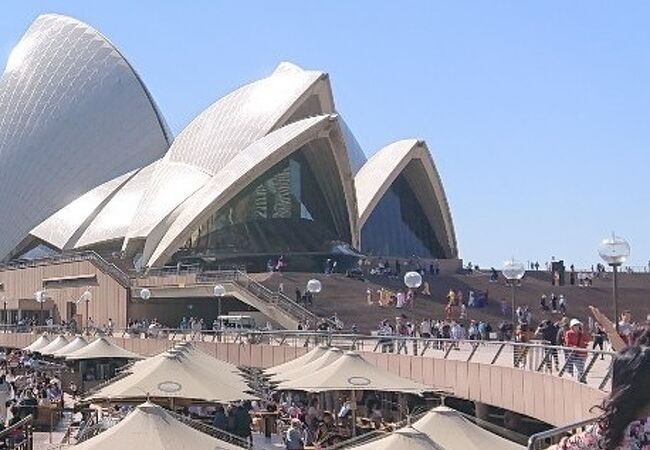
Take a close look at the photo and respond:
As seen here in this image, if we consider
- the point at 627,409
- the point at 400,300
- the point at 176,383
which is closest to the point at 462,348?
the point at 176,383

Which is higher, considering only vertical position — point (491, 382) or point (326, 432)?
point (491, 382)

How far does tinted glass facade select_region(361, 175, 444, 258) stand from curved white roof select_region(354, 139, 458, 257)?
0.87m

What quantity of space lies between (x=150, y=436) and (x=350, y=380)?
6.20m

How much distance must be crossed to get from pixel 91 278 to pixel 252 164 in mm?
8517

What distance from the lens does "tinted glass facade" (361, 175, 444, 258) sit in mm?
51094

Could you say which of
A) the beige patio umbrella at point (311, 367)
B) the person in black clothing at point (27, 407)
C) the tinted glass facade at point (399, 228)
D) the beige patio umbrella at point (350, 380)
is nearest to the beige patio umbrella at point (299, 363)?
the beige patio umbrella at point (311, 367)

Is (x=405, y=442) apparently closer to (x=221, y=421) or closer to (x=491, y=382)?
(x=491, y=382)

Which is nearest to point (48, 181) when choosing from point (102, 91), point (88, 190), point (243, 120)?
point (88, 190)

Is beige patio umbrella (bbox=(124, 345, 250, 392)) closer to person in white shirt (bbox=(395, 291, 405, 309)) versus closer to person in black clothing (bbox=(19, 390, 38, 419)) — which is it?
person in black clothing (bbox=(19, 390, 38, 419))

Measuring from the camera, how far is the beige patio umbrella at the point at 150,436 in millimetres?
9391

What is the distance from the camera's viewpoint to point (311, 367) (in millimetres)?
16938

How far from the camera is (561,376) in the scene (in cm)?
1286

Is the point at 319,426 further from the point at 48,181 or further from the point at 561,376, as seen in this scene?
the point at 48,181

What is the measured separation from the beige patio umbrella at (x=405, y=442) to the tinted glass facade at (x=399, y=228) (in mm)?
41424
